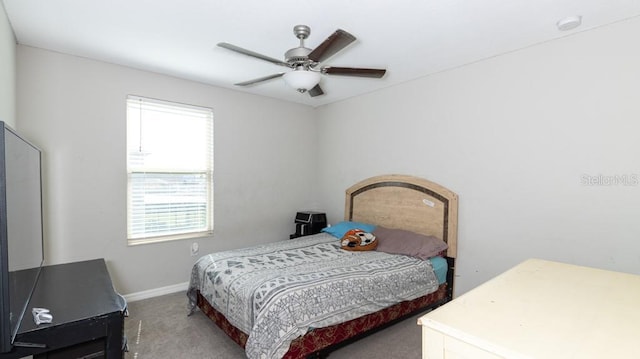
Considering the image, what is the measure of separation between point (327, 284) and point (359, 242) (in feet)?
3.56

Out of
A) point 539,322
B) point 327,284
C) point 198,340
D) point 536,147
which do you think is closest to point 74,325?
point 198,340

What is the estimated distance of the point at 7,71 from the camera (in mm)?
2275

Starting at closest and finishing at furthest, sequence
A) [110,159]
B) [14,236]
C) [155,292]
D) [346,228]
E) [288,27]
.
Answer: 1. [14,236]
2. [288,27]
3. [110,159]
4. [155,292]
5. [346,228]

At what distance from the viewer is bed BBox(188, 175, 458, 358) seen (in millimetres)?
2035

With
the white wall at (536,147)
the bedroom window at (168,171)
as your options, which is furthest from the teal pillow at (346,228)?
the bedroom window at (168,171)

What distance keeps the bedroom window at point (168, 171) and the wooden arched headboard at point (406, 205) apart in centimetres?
198

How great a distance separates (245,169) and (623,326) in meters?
3.82

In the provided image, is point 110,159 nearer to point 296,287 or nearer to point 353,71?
point 296,287

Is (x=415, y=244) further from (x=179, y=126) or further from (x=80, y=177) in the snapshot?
(x=80, y=177)

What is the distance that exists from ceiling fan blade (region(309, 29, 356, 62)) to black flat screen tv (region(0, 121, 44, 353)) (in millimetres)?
1565

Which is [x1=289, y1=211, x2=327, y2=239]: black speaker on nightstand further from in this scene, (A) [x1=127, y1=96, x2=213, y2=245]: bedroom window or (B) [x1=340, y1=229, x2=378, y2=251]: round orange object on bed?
(A) [x1=127, y1=96, x2=213, y2=245]: bedroom window

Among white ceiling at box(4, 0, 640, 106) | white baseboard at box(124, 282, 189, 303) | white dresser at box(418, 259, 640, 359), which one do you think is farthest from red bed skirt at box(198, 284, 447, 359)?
white ceiling at box(4, 0, 640, 106)

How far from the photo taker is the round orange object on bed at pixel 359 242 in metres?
3.27

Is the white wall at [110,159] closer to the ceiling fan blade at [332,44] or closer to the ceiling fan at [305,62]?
the ceiling fan at [305,62]
